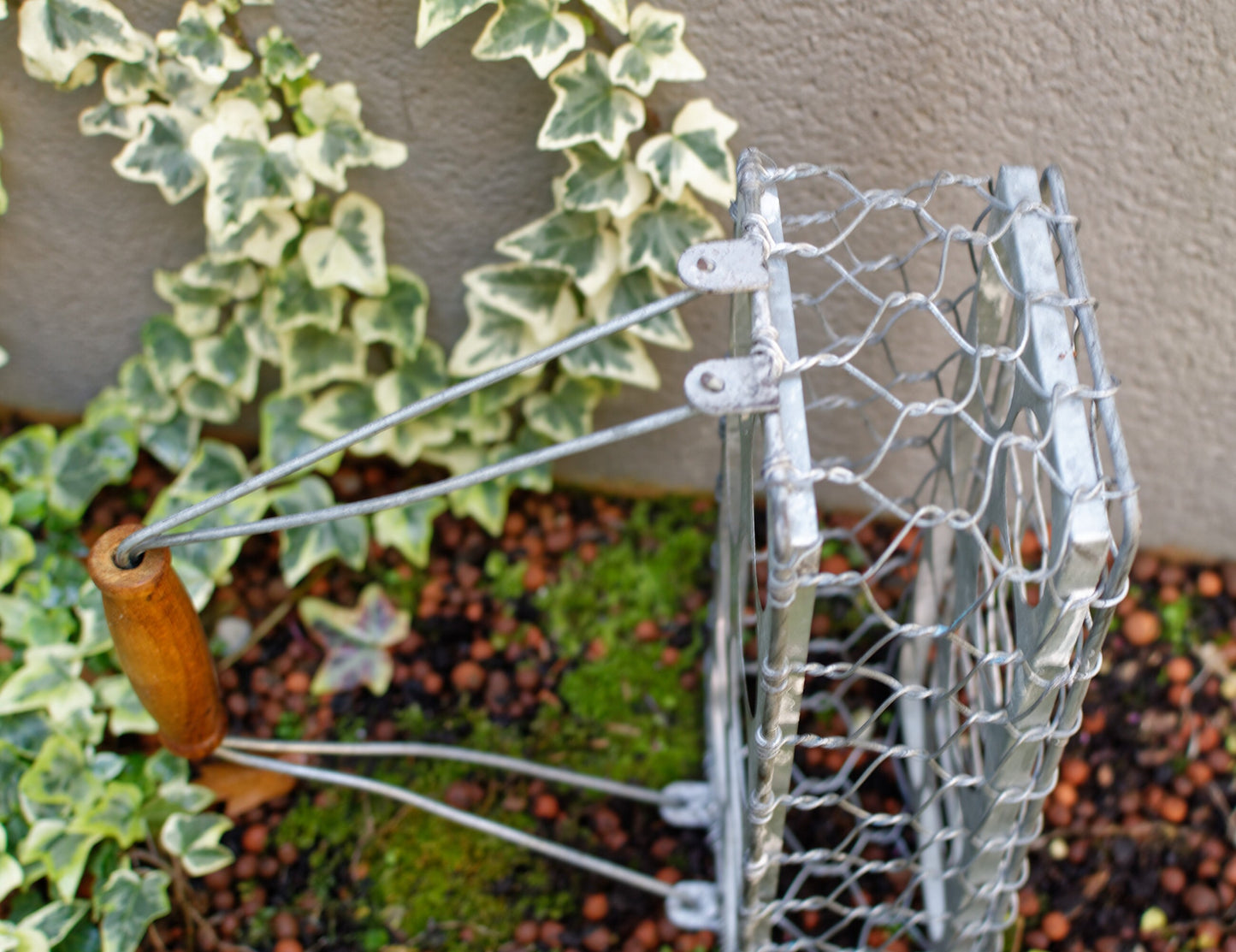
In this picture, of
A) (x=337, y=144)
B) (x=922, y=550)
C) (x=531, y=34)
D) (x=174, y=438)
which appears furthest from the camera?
(x=174, y=438)

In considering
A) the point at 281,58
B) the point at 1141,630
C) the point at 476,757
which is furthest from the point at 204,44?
the point at 1141,630

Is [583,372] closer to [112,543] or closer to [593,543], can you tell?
[593,543]

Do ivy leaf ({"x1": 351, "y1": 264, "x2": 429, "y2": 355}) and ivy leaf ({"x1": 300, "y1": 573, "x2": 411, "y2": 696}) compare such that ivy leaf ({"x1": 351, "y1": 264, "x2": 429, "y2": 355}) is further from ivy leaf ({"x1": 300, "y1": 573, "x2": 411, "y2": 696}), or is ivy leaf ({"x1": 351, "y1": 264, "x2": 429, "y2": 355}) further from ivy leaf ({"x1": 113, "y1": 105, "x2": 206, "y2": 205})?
ivy leaf ({"x1": 300, "y1": 573, "x2": 411, "y2": 696})

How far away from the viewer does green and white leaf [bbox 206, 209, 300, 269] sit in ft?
4.05

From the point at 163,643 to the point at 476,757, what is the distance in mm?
454

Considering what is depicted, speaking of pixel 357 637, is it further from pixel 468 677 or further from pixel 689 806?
pixel 689 806

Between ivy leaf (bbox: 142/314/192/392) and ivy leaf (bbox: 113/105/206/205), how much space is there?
0.25 meters

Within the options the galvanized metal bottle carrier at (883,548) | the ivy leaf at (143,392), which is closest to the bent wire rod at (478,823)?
the galvanized metal bottle carrier at (883,548)

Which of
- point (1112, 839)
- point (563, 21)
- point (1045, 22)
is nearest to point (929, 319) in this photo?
point (1045, 22)

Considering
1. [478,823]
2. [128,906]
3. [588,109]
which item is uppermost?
[588,109]

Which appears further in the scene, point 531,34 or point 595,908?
point 595,908

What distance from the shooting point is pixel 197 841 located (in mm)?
1189

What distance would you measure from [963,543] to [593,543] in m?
0.61

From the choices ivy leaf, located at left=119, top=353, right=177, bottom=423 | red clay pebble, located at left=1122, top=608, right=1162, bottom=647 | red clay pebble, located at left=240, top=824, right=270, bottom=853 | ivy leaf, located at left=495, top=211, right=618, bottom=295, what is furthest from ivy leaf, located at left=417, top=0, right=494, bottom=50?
red clay pebble, located at left=1122, top=608, right=1162, bottom=647
